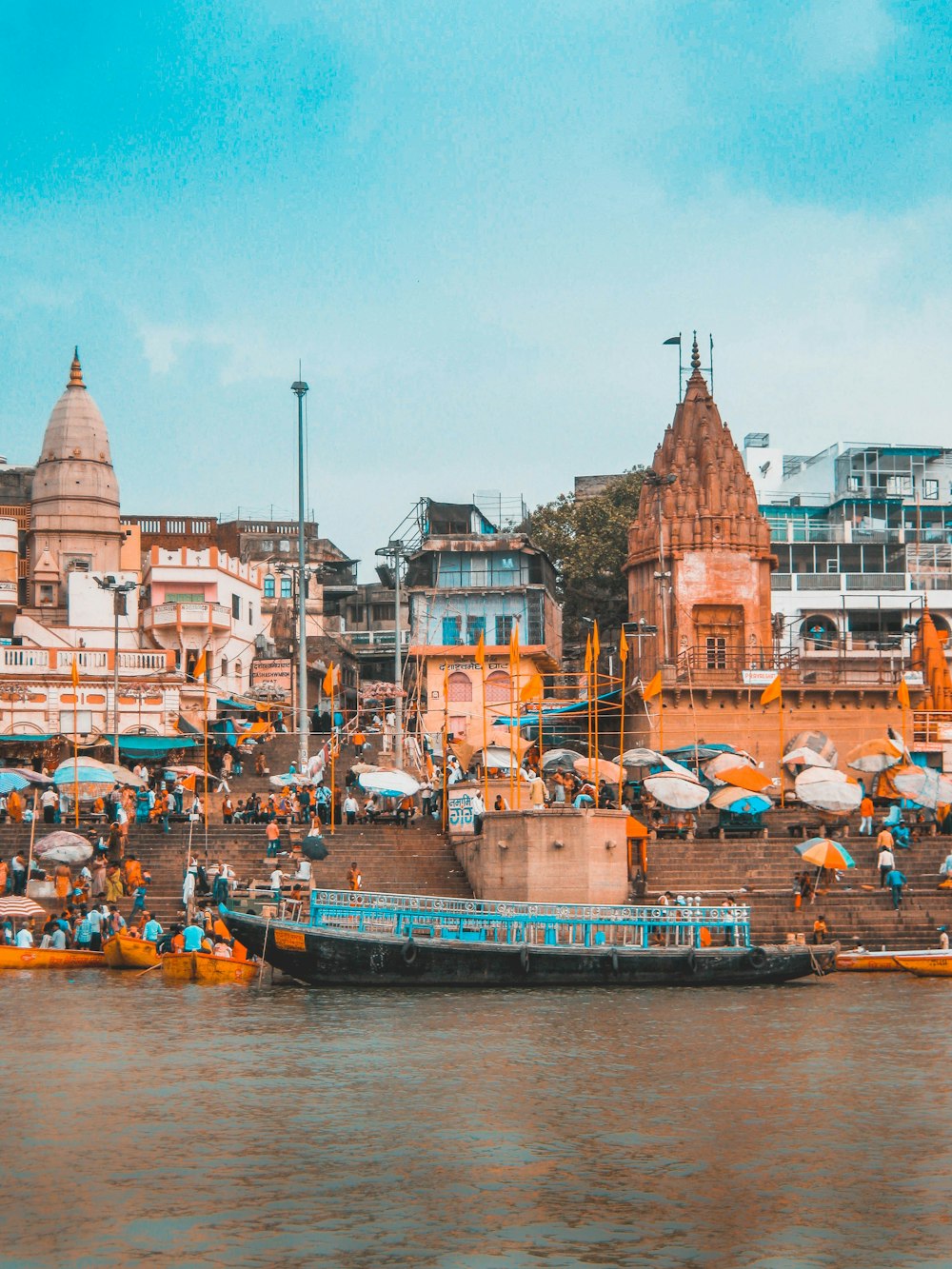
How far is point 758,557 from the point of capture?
5331 centimetres

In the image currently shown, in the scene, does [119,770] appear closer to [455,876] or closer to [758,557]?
[455,876]

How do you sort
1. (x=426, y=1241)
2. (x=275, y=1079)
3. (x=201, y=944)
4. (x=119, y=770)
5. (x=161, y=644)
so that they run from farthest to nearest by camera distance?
(x=161, y=644), (x=119, y=770), (x=201, y=944), (x=275, y=1079), (x=426, y=1241)

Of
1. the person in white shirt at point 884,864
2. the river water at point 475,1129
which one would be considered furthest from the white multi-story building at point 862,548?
the river water at point 475,1129

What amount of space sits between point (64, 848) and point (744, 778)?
14.9 m

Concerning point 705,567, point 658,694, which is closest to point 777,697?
point 658,694

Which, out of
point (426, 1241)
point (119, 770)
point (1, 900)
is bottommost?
point (426, 1241)

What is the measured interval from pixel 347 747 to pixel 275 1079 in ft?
92.1

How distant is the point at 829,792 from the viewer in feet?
128

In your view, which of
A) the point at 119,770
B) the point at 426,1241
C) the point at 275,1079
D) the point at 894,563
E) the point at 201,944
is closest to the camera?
the point at 426,1241

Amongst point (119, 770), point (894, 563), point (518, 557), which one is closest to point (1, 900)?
point (119, 770)

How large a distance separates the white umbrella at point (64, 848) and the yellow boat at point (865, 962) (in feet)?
50.0

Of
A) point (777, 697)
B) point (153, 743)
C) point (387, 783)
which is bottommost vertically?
point (387, 783)

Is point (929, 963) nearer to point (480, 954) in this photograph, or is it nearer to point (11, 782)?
point (480, 954)

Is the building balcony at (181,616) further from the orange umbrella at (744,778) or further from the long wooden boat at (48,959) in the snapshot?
the long wooden boat at (48,959)
